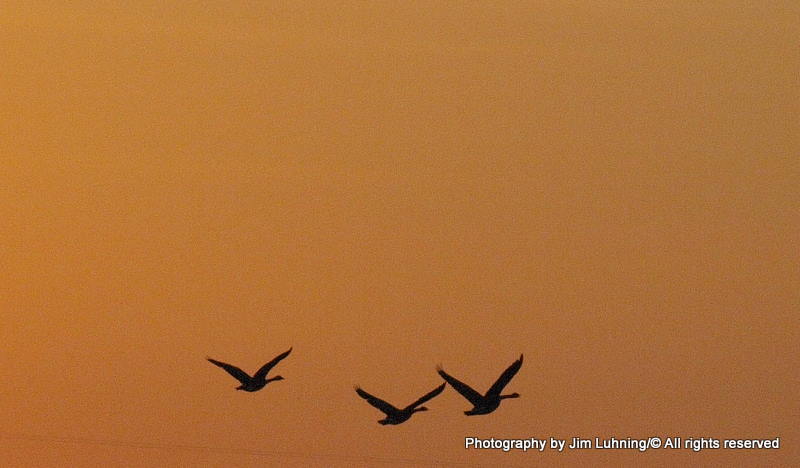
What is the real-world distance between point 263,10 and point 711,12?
6.00 feet

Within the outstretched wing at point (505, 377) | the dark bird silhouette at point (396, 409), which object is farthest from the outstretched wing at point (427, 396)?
the outstretched wing at point (505, 377)

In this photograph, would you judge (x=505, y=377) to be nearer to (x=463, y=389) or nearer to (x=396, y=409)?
(x=463, y=389)

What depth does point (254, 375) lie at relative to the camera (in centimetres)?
458

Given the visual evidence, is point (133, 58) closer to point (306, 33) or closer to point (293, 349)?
point (306, 33)

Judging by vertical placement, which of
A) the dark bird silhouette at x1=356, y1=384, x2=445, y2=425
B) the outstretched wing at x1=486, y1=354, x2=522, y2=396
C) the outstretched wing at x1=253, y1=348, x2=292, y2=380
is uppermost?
the outstretched wing at x1=486, y1=354, x2=522, y2=396

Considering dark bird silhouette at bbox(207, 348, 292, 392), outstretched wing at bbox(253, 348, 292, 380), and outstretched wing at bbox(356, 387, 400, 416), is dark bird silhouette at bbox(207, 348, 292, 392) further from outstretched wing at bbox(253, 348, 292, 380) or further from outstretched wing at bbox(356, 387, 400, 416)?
outstretched wing at bbox(356, 387, 400, 416)

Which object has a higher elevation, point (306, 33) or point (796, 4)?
Answer: point (796, 4)

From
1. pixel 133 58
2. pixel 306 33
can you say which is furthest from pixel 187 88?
pixel 306 33

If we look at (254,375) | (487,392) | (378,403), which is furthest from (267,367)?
(487,392)

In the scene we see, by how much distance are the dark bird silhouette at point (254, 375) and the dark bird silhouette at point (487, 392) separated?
0.70 metres

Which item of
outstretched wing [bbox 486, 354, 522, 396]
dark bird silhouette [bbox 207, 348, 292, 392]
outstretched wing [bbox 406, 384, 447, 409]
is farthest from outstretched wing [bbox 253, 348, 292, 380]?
outstretched wing [bbox 486, 354, 522, 396]

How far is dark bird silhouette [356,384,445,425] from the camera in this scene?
15.1 ft

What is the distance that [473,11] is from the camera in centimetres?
435

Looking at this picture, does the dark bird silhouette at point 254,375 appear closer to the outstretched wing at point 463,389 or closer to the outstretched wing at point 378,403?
the outstretched wing at point 378,403
